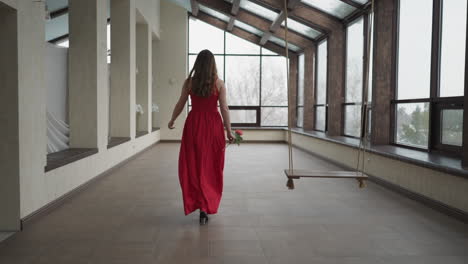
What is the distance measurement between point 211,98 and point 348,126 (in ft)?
16.5

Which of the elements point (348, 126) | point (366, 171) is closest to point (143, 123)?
point (348, 126)

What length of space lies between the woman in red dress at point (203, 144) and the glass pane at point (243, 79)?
8.76 metres

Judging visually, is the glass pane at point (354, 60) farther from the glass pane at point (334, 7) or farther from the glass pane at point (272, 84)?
the glass pane at point (272, 84)

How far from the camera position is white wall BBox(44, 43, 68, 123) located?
20.5 feet

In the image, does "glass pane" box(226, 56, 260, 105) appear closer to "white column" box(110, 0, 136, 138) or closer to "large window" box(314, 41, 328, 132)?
"large window" box(314, 41, 328, 132)

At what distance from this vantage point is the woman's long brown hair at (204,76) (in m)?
3.29

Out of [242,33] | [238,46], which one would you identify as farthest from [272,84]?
[242,33]

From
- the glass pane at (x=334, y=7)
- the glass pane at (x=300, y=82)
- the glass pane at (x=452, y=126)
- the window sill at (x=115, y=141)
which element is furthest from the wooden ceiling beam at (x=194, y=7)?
the glass pane at (x=452, y=126)

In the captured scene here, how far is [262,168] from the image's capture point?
262 inches

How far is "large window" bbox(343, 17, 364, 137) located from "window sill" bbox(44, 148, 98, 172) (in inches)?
177

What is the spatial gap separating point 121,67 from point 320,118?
4970 millimetres

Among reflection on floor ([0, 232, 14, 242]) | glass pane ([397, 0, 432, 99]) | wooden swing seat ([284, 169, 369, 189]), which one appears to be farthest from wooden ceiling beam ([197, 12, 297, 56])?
reflection on floor ([0, 232, 14, 242])

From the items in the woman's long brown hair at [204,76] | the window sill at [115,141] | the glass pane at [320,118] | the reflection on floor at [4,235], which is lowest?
the reflection on floor at [4,235]

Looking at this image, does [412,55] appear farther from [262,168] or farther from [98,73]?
[98,73]
